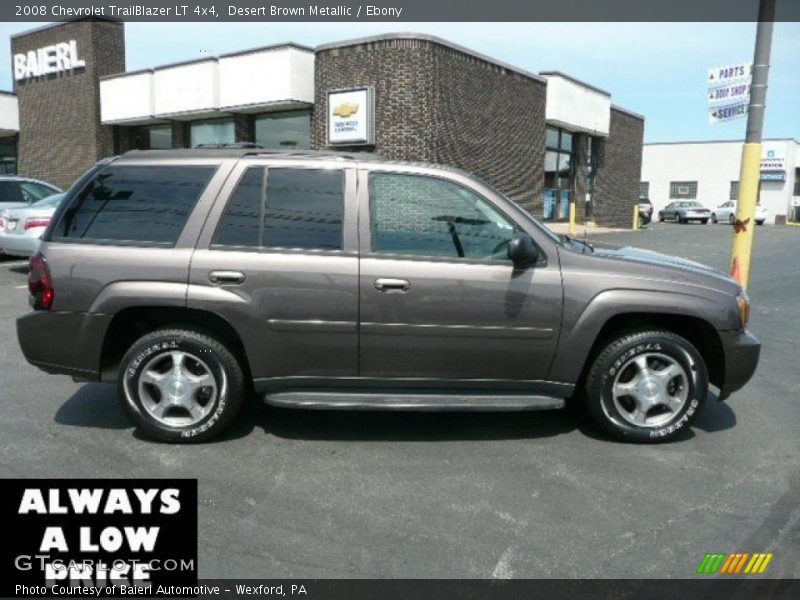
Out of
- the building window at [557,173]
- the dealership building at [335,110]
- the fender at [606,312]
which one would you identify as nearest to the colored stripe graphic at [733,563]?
the fender at [606,312]

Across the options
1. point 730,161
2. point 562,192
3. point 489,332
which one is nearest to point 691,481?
point 489,332

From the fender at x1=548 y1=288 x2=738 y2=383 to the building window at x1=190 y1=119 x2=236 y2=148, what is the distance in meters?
18.6

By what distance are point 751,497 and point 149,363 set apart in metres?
3.53

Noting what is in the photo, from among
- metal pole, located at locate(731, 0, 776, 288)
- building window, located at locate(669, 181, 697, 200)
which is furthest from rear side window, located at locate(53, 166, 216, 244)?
building window, located at locate(669, 181, 697, 200)

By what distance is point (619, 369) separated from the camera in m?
4.01

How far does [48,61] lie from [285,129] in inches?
453

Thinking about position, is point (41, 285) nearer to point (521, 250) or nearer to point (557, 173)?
point (521, 250)

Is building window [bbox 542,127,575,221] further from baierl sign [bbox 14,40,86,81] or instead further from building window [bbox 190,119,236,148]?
baierl sign [bbox 14,40,86,81]

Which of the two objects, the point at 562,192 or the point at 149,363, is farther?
the point at 562,192

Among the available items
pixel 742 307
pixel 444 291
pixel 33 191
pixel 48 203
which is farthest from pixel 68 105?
pixel 742 307

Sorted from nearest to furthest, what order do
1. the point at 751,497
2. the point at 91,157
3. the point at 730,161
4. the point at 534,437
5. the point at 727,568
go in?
the point at 727,568 → the point at 751,497 → the point at 534,437 → the point at 91,157 → the point at 730,161

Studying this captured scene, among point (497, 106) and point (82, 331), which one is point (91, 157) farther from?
point (82, 331)

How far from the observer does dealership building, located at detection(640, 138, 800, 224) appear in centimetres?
4950

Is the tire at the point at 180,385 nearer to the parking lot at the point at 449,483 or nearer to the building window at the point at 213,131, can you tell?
the parking lot at the point at 449,483
